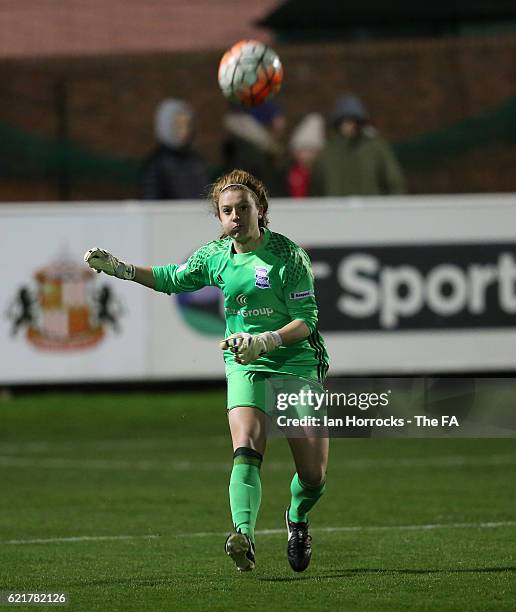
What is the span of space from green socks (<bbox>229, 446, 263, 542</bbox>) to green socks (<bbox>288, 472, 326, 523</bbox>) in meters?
0.54

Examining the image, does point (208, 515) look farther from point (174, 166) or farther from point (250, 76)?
point (174, 166)

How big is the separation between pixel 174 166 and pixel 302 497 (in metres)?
9.51

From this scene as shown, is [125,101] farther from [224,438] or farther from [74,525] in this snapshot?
[74,525]

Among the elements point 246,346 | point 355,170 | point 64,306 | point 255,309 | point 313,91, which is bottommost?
point 246,346

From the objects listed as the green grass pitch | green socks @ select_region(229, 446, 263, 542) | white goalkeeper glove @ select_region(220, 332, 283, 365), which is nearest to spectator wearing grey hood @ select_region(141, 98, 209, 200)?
the green grass pitch

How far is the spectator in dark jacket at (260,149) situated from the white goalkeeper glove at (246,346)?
35.0 feet

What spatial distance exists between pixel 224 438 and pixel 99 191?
659 centimetres

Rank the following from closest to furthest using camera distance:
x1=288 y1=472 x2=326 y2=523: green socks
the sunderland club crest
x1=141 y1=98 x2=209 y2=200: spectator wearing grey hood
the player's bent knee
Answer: the player's bent knee → x1=288 y1=472 x2=326 y2=523: green socks → the sunderland club crest → x1=141 y1=98 x2=209 y2=200: spectator wearing grey hood

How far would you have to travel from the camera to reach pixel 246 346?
8273 mm

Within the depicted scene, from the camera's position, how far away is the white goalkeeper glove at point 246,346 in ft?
27.1

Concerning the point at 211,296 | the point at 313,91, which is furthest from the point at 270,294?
the point at 313,91

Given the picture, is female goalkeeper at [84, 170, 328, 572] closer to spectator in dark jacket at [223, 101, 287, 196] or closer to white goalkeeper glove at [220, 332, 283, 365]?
white goalkeeper glove at [220, 332, 283, 365]

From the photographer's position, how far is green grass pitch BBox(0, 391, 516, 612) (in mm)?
8481

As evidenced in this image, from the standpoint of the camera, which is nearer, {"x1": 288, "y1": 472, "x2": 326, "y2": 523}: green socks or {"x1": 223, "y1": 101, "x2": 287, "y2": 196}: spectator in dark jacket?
{"x1": 288, "y1": 472, "x2": 326, "y2": 523}: green socks
